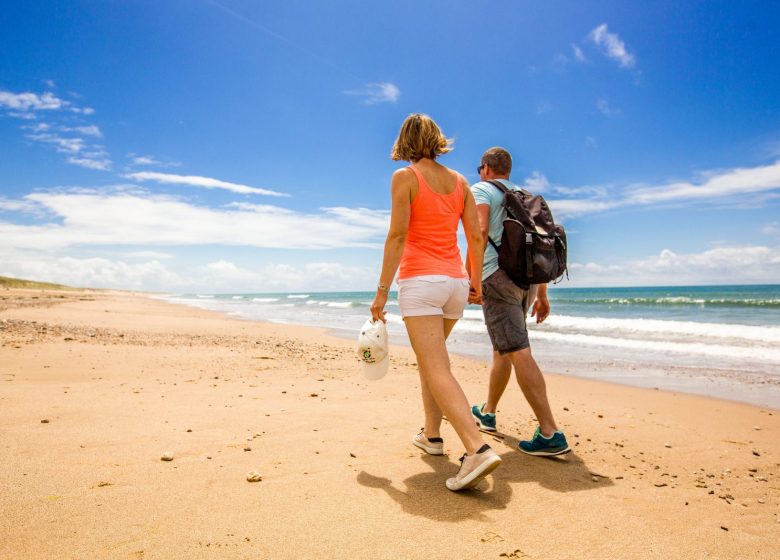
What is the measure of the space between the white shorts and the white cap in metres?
0.21

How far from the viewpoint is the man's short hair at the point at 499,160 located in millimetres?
3844

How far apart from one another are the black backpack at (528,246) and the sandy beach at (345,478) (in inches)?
51.9

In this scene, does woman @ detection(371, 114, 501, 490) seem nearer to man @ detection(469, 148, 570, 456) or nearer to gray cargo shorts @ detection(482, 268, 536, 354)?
Result: man @ detection(469, 148, 570, 456)

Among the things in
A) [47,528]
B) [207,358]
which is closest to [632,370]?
[207,358]

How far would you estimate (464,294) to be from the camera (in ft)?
9.82

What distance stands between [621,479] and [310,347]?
24.8 ft

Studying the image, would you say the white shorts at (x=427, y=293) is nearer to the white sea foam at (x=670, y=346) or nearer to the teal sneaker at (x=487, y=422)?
the teal sneaker at (x=487, y=422)

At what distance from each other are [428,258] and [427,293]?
0.22m

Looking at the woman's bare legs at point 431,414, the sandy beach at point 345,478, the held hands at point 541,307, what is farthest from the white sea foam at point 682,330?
the woman's bare legs at point 431,414

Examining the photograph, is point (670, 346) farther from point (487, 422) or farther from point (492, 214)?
point (492, 214)

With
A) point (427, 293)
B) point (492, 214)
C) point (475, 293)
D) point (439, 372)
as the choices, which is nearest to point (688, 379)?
point (492, 214)

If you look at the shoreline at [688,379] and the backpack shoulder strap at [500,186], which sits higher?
the backpack shoulder strap at [500,186]

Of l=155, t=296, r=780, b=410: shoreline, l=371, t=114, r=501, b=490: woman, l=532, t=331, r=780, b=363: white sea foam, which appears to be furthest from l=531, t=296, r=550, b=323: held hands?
l=532, t=331, r=780, b=363: white sea foam

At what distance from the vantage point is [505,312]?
356 cm
